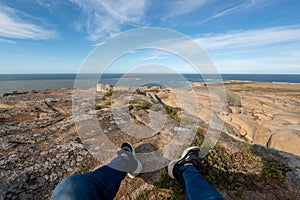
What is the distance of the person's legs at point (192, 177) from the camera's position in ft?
8.35

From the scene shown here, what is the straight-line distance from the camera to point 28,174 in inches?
141

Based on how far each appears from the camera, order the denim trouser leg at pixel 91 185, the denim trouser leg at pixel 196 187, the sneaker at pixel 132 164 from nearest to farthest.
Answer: the denim trouser leg at pixel 91 185 → the denim trouser leg at pixel 196 187 → the sneaker at pixel 132 164

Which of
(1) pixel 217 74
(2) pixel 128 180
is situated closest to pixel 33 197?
(2) pixel 128 180

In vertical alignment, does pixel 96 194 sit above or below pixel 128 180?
above

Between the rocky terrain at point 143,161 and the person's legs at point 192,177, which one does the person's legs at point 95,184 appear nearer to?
the rocky terrain at point 143,161

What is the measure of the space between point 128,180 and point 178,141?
2.23 m

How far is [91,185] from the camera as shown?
2.52 m

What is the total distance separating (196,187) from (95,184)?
1.66 m

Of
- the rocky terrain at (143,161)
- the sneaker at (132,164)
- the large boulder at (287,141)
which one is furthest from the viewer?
the large boulder at (287,141)

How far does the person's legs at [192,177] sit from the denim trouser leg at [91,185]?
4.16ft

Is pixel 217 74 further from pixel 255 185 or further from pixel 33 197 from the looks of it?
pixel 33 197

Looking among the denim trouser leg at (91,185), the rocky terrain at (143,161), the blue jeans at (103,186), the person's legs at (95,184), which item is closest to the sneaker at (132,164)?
the person's legs at (95,184)

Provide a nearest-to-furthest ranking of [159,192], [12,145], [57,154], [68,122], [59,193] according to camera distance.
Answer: [59,193]
[159,192]
[57,154]
[12,145]
[68,122]

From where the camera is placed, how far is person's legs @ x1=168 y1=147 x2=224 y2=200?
2545 millimetres
